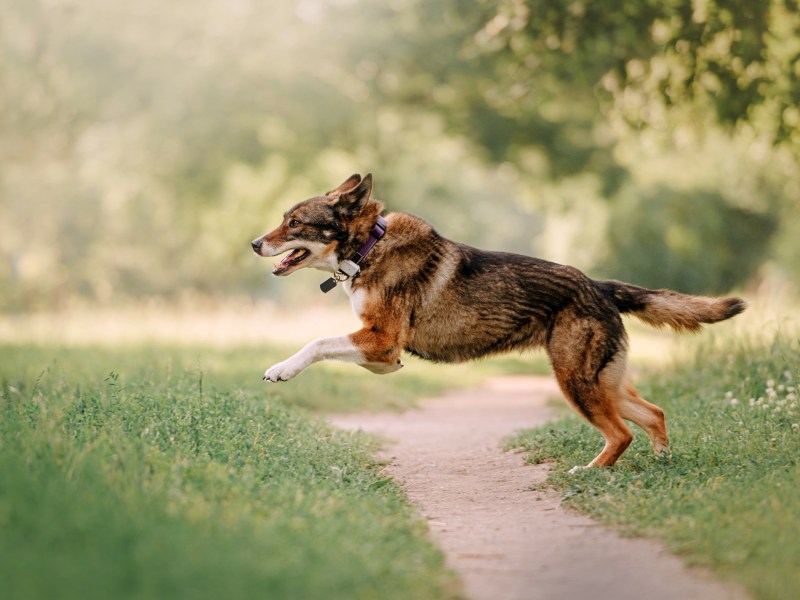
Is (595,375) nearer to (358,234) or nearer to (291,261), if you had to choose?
(358,234)

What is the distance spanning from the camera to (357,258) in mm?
7883

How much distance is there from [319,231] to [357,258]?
1.30ft

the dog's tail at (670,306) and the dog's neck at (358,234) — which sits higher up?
the dog's neck at (358,234)

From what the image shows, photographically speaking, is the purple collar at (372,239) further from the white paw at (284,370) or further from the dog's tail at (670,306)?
the dog's tail at (670,306)

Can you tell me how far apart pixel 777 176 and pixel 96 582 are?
1154 inches

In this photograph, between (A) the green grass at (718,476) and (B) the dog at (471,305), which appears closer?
(A) the green grass at (718,476)

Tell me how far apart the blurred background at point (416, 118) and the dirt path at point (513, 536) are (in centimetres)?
633

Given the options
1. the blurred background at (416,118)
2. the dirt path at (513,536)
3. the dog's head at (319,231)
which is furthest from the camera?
the blurred background at (416,118)

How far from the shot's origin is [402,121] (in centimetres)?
2878

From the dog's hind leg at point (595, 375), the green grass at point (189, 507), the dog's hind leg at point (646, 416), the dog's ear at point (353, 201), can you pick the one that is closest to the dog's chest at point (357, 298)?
the dog's ear at point (353, 201)

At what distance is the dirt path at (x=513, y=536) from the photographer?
185 inches

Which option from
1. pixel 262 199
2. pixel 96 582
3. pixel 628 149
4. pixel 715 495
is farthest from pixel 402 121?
pixel 96 582

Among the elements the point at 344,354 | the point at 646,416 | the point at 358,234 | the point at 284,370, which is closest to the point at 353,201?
the point at 358,234

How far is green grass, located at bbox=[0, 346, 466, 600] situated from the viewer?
4.02m
